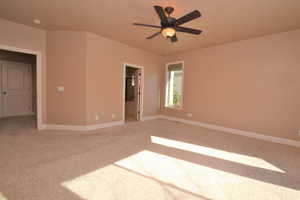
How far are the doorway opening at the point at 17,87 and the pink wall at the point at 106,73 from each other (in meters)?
2.56

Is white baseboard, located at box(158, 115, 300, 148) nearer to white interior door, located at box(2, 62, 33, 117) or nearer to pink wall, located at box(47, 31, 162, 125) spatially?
pink wall, located at box(47, 31, 162, 125)

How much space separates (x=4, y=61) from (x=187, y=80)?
6679 mm

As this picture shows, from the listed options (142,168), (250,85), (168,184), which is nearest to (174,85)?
(250,85)

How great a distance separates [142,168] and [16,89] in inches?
238

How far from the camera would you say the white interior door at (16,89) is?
16.1 feet

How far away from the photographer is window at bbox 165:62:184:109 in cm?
550

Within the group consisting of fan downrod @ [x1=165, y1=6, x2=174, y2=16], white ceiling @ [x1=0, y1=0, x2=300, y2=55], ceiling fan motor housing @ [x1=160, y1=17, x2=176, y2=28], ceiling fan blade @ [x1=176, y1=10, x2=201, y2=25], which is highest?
white ceiling @ [x1=0, y1=0, x2=300, y2=55]

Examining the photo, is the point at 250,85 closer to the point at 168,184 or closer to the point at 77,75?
the point at 168,184

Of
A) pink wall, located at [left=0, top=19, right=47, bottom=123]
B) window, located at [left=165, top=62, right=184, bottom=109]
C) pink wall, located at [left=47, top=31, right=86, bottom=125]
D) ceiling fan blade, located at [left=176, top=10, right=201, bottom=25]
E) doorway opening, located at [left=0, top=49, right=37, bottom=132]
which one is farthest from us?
window, located at [left=165, top=62, right=184, bottom=109]

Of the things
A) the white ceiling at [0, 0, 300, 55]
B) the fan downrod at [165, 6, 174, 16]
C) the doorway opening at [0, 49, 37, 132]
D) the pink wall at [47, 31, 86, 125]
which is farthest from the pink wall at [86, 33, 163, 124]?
the doorway opening at [0, 49, 37, 132]

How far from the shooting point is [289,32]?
3191 mm

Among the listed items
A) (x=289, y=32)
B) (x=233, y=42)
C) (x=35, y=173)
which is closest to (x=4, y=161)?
(x=35, y=173)

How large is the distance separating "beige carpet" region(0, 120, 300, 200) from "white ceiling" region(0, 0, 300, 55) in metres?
2.70

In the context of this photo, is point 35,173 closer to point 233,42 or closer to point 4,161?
point 4,161
